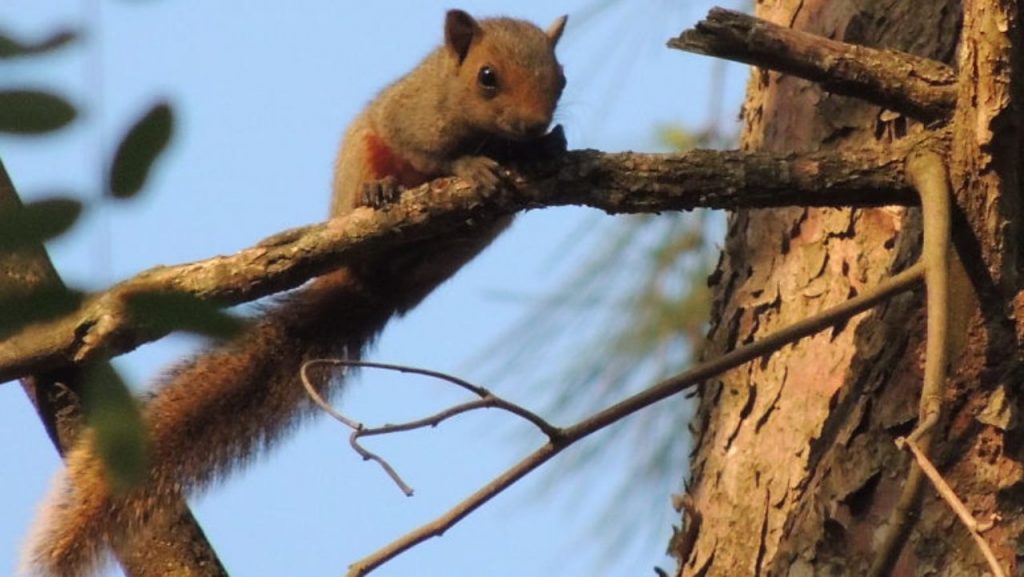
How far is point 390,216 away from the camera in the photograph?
2.12m

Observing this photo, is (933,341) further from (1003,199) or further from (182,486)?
(182,486)

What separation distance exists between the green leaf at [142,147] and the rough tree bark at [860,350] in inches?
42.2

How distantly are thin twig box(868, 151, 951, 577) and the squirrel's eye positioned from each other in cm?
114

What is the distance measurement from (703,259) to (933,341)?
1998 millimetres

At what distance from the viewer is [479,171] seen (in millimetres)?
2482

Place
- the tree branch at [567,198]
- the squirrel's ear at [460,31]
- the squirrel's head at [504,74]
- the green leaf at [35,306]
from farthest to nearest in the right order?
the squirrel's ear at [460,31], the squirrel's head at [504,74], the tree branch at [567,198], the green leaf at [35,306]

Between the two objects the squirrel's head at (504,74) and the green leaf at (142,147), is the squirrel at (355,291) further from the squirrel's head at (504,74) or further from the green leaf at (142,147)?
the green leaf at (142,147)

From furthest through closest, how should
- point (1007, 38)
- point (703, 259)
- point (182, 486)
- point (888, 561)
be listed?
1. point (703, 259)
2. point (182, 486)
3. point (1007, 38)
4. point (888, 561)

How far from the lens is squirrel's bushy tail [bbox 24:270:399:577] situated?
2463 millimetres

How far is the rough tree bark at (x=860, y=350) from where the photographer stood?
2.08m

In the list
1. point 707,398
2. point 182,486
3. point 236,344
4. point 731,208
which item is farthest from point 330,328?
point 236,344

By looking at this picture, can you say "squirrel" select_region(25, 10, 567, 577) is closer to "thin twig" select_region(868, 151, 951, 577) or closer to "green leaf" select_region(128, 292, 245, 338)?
"thin twig" select_region(868, 151, 951, 577)

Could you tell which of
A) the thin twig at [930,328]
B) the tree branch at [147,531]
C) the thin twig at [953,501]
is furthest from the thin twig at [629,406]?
the tree branch at [147,531]

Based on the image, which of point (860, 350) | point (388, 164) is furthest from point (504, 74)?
point (860, 350)
